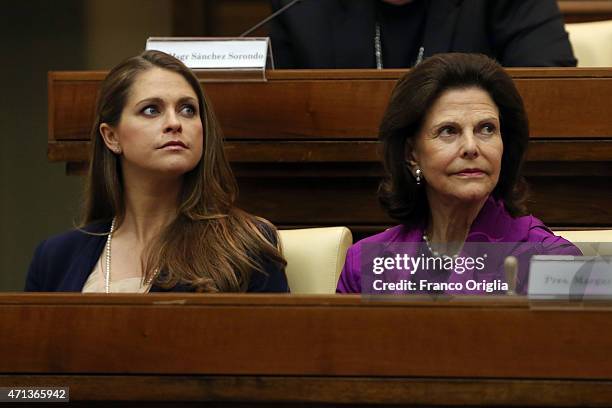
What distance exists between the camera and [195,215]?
2.40 metres

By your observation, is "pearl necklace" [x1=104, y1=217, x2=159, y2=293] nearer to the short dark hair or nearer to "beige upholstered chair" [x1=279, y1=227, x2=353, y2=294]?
"beige upholstered chair" [x1=279, y1=227, x2=353, y2=294]

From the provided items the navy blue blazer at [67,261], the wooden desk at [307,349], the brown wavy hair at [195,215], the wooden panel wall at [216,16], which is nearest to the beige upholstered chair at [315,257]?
the brown wavy hair at [195,215]

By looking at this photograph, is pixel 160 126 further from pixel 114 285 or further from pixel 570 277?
pixel 570 277

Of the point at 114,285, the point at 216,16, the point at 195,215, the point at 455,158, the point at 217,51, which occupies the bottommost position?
the point at 114,285

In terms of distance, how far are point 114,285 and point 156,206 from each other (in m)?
0.19

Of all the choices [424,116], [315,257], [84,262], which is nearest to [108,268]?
[84,262]

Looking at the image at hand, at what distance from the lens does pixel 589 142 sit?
2.52 m

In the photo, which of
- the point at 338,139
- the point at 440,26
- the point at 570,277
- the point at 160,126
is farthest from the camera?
the point at 440,26

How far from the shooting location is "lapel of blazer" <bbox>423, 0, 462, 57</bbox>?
2.83m

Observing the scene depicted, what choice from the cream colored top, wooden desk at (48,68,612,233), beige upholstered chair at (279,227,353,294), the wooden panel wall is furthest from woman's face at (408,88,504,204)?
the wooden panel wall

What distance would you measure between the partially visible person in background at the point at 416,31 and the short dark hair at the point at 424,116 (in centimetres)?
56

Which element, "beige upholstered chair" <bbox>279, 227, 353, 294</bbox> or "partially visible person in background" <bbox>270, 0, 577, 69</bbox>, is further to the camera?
"partially visible person in background" <bbox>270, 0, 577, 69</bbox>

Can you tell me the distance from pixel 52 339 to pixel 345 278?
2.54 ft

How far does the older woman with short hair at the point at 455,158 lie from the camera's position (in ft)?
7.16
